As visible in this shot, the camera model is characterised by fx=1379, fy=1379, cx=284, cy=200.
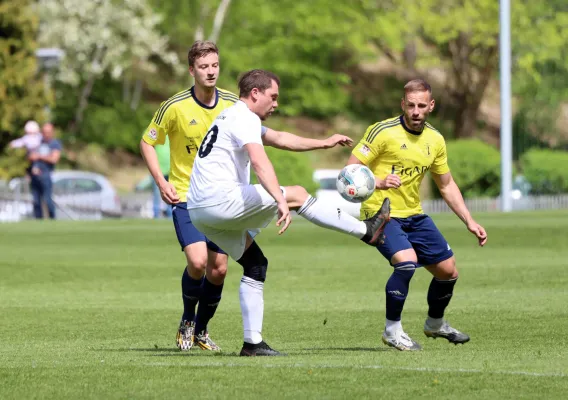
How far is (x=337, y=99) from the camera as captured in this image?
63.2 metres

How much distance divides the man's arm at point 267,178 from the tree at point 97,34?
150 feet

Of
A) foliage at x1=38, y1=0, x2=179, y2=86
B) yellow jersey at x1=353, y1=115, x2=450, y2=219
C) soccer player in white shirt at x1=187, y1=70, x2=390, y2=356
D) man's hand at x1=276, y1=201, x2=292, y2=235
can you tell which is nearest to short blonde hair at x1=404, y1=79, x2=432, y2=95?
yellow jersey at x1=353, y1=115, x2=450, y2=219

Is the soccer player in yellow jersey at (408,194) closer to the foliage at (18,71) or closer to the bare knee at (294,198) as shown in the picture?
the bare knee at (294,198)

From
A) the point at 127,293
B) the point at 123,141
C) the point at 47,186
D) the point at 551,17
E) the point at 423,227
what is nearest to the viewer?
the point at 423,227

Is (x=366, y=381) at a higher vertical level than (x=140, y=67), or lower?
lower

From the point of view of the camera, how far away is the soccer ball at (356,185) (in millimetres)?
9820

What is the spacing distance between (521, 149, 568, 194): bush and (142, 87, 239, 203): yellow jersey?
32531 millimetres

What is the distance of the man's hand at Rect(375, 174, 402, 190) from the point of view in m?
10.1

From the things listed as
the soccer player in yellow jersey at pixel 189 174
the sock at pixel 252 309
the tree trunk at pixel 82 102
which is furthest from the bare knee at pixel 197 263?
the tree trunk at pixel 82 102

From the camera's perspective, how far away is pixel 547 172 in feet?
140

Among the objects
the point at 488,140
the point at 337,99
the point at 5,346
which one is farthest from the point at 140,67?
the point at 5,346

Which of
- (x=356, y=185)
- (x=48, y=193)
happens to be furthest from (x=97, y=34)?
(x=356, y=185)

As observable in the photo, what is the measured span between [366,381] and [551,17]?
49469 millimetres

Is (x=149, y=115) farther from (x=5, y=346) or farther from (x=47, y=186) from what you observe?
(x=5, y=346)
